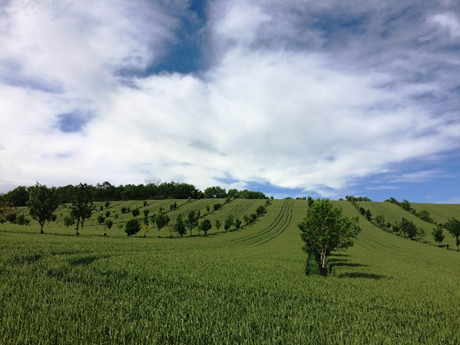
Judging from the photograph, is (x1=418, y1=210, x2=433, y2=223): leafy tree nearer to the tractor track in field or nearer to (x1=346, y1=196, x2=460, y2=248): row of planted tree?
(x1=346, y1=196, x2=460, y2=248): row of planted tree

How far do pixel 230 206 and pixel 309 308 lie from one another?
423 ft

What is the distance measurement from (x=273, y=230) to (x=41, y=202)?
78795 millimetres

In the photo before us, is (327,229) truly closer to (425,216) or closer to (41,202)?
(41,202)

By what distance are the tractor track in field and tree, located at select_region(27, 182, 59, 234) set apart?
5290cm

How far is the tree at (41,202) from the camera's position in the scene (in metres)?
61.2

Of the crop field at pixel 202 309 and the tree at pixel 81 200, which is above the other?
the tree at pixel 81 200

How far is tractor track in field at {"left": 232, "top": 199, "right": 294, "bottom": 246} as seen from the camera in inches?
2914

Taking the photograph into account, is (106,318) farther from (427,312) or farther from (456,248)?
(456,248)

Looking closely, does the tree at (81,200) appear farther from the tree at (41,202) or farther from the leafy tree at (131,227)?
the leafy tree at (131,227)

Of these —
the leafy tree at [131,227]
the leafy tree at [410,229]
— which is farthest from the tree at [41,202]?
the leafy tree at [410,229]

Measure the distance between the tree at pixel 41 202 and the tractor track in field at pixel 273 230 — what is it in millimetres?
52901

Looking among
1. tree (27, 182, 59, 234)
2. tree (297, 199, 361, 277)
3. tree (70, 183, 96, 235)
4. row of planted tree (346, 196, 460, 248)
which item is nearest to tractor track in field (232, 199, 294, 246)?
tree (297, 199, 361, 277)

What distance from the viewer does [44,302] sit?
11.8m

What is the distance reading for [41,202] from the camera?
61875mm
